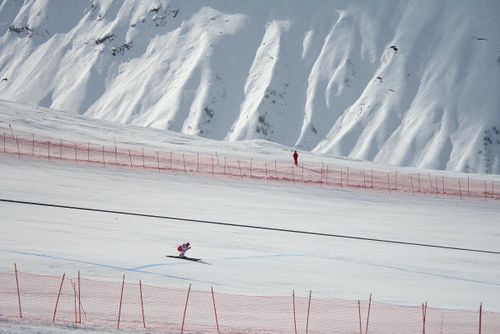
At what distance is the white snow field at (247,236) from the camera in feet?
93.7

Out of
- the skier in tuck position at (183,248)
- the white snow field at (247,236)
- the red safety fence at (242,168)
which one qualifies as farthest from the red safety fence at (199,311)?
the red safety fence at (242,168)

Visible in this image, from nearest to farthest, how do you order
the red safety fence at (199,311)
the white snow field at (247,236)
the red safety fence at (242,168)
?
the red safety fence at (199,311)
the white snow field at (247,236)
the red safety fence at (242,168)

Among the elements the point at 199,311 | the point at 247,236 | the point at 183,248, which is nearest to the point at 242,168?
the point at 247,236

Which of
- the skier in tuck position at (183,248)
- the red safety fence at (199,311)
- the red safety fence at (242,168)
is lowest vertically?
the red safety fence at (199,311)

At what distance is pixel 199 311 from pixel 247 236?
15.1m

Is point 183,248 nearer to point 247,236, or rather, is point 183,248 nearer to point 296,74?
point 247,236

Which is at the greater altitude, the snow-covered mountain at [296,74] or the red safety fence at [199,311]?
the snow-covered mountain at [296,74]

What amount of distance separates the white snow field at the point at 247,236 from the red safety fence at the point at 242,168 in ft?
11.9

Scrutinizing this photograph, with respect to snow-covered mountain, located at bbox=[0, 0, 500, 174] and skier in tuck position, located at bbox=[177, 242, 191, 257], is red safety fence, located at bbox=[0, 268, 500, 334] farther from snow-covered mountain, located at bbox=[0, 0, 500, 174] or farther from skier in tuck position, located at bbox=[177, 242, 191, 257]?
snow-covered mountain, located at bbox=[0, 0, 500, 174]

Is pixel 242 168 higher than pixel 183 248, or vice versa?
pixel 242 168

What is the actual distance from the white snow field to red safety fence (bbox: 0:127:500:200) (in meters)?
3.63

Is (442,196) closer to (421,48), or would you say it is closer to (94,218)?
(94,218)

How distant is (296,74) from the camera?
159750 millimetres

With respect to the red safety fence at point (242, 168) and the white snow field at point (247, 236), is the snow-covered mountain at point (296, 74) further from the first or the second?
the white snow field at point (247, 236)
